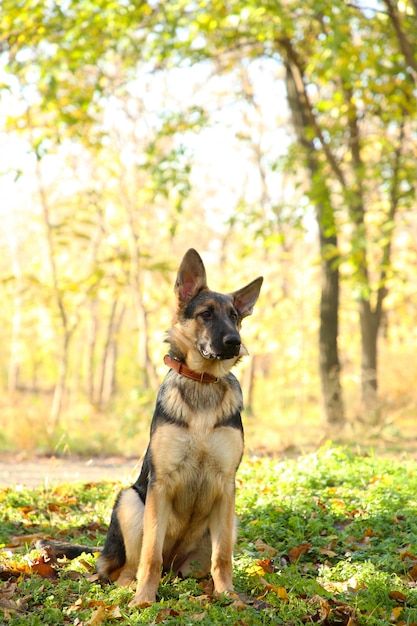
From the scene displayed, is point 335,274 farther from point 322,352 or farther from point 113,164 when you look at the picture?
point 113,164

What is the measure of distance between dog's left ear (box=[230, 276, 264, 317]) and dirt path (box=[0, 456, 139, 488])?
3385 mm

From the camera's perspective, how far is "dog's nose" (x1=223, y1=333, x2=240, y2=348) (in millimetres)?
4152

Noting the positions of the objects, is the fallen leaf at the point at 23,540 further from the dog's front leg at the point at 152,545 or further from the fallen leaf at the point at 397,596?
the fallen leaf at the point at 397,596

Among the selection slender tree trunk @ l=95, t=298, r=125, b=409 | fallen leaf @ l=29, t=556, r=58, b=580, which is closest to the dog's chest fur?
fallen leaf @ l=29, t=556, r=58, b=580

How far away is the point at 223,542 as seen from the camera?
4098 millimetres

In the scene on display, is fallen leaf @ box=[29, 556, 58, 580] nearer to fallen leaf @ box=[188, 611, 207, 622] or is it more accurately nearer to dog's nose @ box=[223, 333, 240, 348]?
fallen leaf @ box=[188, 611, 207, 622]

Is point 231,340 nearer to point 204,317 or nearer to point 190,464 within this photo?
point 204,317

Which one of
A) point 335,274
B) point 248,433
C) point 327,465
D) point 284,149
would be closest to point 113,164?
point 284,149

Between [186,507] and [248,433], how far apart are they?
8930mm

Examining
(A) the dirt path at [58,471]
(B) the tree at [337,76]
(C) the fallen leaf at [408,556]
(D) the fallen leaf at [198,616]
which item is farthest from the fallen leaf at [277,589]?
(B) the tree at [337,76]

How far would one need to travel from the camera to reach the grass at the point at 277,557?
3762 mm

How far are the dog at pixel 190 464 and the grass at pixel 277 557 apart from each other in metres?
0.21

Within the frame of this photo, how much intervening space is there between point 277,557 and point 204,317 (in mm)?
1968

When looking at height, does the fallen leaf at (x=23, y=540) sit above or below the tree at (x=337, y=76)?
below
